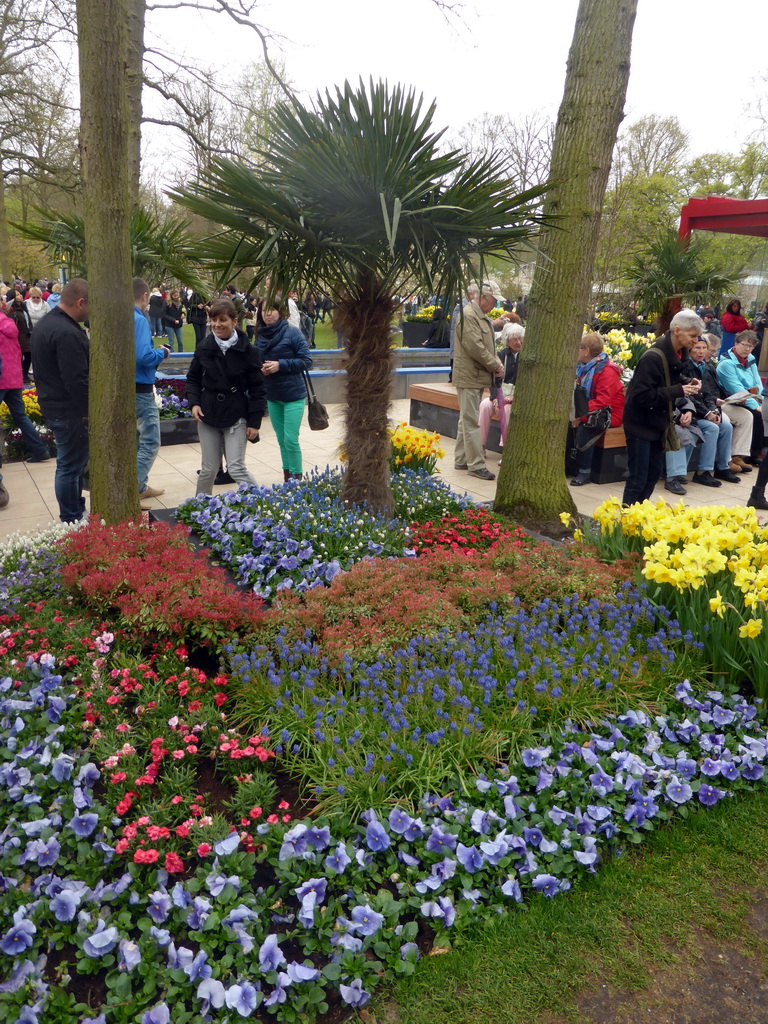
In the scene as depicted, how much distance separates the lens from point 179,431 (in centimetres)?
953

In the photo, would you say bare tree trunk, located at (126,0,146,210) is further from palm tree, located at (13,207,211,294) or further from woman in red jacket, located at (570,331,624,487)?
woman in red jacket, located at (570,331,624,487)

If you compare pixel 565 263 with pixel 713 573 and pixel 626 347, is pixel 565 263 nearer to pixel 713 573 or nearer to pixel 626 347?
pixel 713 573

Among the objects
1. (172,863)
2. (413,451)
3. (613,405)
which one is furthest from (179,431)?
(172,863)

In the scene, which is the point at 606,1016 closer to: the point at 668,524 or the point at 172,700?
the point at 172,700

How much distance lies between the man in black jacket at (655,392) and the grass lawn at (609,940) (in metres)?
3.44

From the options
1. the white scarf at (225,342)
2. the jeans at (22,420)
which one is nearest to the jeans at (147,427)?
the white scarf at (225,342)

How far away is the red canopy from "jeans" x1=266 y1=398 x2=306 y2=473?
35.9 feet

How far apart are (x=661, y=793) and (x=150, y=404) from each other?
5.40 m

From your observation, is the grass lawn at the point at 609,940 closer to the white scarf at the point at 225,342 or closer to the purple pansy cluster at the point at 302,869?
the purple pansy cluster at the point at 302,869

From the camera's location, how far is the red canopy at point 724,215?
13.2m

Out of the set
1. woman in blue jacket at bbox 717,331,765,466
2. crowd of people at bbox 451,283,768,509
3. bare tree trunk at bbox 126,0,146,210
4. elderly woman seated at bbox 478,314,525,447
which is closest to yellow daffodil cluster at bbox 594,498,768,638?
crowd of people at bbox 451,283,768,509

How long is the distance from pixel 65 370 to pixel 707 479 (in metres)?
6.46

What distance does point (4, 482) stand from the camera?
24.6 ft

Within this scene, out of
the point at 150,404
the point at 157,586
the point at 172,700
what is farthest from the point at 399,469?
the point at 172,700
